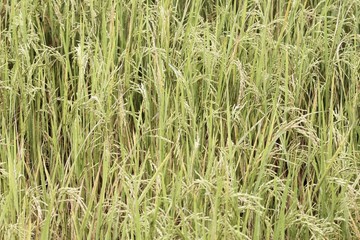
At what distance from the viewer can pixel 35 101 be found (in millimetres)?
2193

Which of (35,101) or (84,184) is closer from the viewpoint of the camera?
(84,184)

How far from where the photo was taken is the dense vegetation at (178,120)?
1796 mm

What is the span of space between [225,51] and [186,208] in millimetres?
542

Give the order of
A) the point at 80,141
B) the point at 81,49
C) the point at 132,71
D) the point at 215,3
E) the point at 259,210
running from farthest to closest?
the point at 215,3 < the point at 132,71 < the point at 81,49 < the point at 80,141 < the point at 259,210

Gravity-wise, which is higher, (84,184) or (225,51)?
(225,51)

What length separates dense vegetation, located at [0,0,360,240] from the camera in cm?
180

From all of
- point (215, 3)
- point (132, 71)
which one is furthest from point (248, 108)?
point (215, 3)

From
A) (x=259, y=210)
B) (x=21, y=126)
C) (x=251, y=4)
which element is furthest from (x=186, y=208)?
(x=251, y=4)

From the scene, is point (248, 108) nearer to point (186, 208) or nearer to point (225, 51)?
point (225, 51)

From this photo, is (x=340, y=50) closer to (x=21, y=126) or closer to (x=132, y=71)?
(x=132, y=71)

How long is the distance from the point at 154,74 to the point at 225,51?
233mm

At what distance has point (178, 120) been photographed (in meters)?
2.00

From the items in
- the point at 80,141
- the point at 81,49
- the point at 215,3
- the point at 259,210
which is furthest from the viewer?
the point at 215,3

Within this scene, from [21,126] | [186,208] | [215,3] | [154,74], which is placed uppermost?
[215,3]
